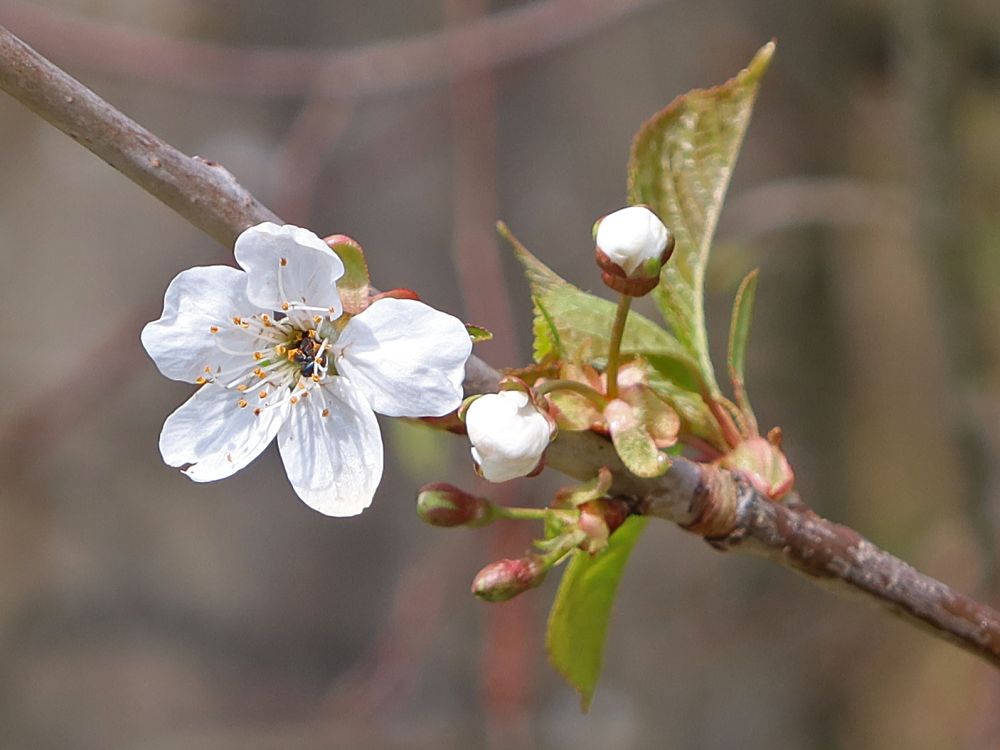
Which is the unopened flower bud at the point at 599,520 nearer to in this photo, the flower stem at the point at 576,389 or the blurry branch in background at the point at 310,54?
the flower stem at the point at 576,389

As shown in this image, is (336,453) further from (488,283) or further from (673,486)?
(488,283)

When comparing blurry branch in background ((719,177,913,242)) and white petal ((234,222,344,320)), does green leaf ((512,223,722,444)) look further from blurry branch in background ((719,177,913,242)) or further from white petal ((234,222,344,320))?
blurry branch in background ((719,177,913,242))

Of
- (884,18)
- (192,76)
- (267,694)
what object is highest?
(884,18)

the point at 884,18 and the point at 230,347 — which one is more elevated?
the point at 884,18

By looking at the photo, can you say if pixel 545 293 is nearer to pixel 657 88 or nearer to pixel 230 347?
pixel 230 347

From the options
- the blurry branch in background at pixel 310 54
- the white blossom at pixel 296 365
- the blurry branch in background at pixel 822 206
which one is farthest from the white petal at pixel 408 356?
the blurry branch in background at pixel 310 54

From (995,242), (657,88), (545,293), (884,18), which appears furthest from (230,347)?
(884,18)

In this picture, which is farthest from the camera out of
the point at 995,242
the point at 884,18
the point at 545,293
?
the point at 884,18

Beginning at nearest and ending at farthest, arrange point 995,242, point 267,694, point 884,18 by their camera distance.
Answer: point 267,694, point 995,242, point 884,18
